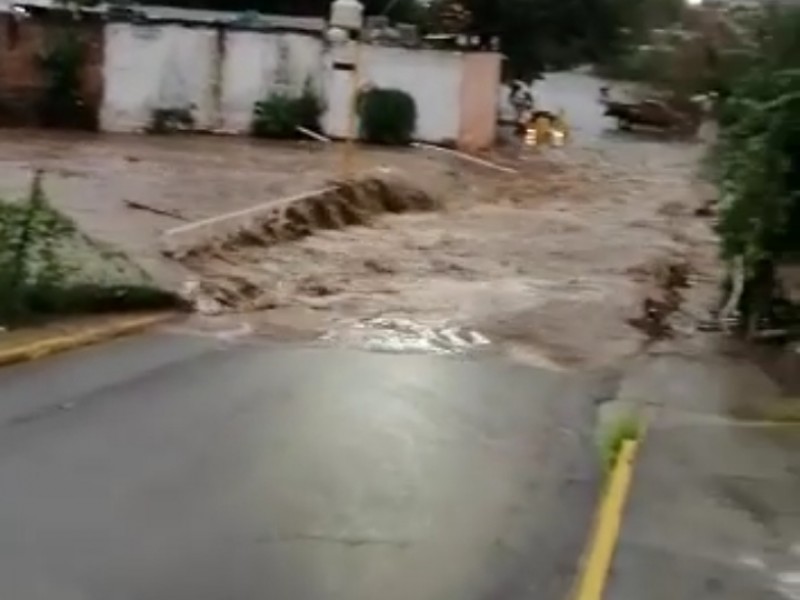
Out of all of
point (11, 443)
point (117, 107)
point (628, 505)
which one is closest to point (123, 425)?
point (11, 443)

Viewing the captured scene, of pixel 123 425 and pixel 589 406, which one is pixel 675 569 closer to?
pixel 123 425

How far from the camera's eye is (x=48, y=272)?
16.3m

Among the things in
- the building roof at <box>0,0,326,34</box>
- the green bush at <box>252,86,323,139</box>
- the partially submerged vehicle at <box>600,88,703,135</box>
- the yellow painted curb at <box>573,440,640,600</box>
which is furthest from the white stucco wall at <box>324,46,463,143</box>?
the yellow painted curb at <box>573,440,640,600</box>

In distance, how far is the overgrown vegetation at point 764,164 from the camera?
1608 centimetres

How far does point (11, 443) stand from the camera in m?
11.0

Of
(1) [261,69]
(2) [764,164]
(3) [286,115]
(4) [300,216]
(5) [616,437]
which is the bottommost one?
(4) [300,216]

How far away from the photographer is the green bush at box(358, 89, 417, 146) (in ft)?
132

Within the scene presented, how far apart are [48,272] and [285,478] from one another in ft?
21.3

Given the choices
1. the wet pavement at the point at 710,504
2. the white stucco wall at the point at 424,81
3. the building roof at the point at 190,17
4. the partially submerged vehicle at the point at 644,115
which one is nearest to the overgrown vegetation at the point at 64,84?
the building roof at the point at 190,17

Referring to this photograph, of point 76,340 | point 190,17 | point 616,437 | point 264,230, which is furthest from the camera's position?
point 190,17

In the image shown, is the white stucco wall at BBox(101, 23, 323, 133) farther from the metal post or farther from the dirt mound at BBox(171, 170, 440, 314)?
the dirt mound at BBox(171, 170, 440, 314)

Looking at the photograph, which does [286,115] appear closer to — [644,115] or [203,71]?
[203,71]

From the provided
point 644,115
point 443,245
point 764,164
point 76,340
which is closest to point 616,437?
point 764,164

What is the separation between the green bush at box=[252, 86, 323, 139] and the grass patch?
28.1 m
